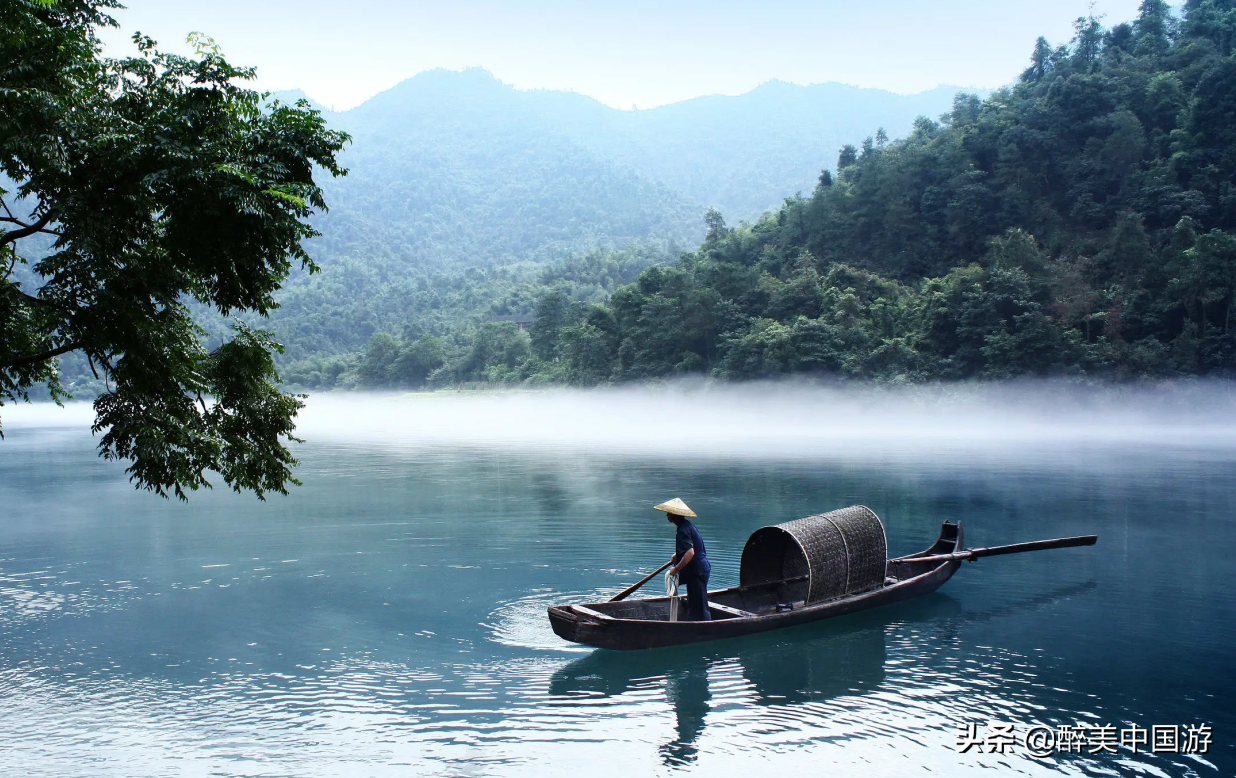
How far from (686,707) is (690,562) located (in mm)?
1889

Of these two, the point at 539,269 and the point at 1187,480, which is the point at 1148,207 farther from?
the point at 539,269

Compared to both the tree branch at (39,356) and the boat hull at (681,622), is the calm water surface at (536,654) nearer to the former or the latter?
the boat hull at (681,622)

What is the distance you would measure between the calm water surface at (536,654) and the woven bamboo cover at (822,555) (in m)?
0.59

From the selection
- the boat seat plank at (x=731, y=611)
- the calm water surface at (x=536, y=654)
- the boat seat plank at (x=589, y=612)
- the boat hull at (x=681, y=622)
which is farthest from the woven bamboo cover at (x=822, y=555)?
the boat seat plank at (x=589, y=612)

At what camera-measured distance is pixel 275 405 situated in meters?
8.14

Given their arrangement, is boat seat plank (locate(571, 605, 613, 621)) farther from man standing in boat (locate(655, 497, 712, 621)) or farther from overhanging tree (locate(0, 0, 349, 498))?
overhanging tree (locate(0, 0, 349, 498))

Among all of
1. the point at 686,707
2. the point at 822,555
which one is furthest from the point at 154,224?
the point at 822,555

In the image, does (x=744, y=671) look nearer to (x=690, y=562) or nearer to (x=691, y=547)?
(x=690, y=562)

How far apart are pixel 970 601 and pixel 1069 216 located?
5338 centimetres

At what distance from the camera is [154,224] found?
7340 millimetres

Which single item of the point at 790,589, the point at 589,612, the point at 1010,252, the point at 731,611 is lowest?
the point at 790,589

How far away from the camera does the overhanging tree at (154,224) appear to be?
655 cm

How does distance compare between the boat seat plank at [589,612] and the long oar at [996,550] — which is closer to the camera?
the boat seat plank at [589,612]

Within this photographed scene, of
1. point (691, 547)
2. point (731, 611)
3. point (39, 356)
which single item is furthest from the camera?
point (731, 611)
